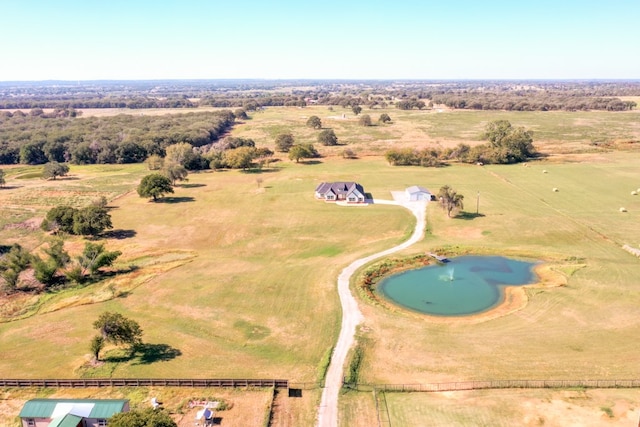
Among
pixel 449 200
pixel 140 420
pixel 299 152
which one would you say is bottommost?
pixel 140 420

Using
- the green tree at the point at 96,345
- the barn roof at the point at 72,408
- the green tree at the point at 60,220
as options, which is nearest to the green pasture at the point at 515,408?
the barn roof at the point at 72,408

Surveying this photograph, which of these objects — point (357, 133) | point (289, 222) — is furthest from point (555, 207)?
point (357, 133)

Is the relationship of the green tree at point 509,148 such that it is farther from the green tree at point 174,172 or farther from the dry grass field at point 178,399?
the dry grass field at point 178,399

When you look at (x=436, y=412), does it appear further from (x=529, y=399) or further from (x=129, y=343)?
(x=129, y=343)

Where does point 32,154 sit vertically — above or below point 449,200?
above

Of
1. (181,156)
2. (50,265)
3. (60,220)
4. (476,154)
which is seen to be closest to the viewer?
(50,265)

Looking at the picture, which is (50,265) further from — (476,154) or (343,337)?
(476,154)

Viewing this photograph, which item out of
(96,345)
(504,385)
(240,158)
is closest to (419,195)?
(240,158)
